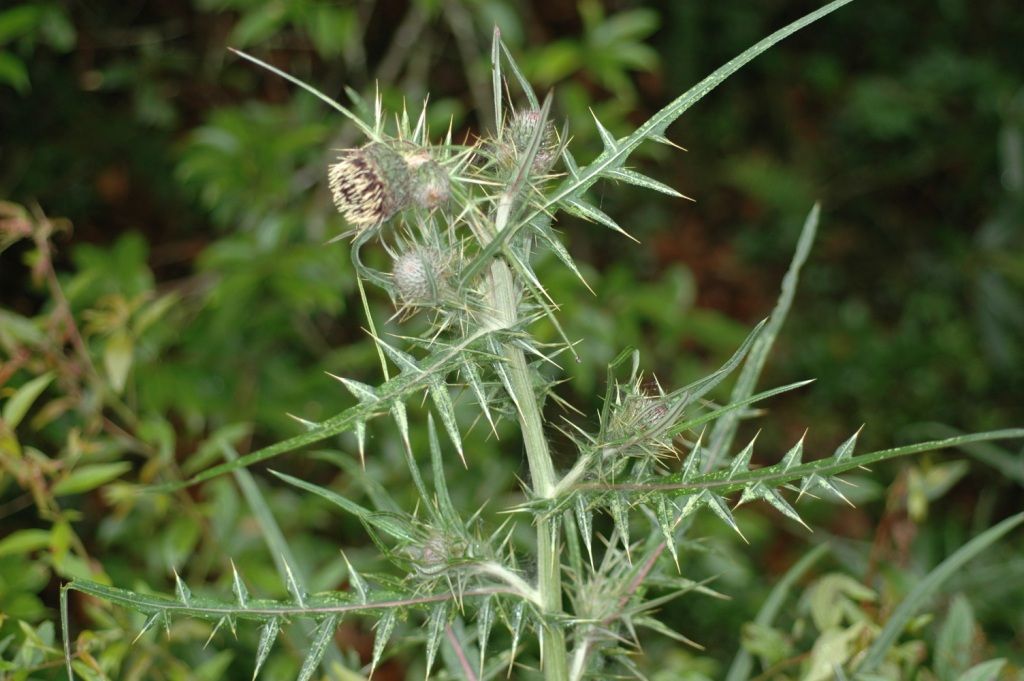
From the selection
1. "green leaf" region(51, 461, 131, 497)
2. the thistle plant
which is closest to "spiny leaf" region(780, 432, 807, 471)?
the thistle plant

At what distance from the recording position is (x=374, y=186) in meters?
0.86

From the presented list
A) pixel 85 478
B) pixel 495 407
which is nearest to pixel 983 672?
pixel 495 407

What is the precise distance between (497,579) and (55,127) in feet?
7.69

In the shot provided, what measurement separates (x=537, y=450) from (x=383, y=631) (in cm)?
22

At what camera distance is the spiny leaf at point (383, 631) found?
92cm

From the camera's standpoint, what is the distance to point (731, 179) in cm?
401

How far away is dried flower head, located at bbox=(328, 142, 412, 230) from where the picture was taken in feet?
2.81

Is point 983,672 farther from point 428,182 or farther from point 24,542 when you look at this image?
point 24,542

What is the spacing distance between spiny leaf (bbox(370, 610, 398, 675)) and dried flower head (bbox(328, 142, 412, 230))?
370 millimetres

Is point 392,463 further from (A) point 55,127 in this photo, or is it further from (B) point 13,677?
(A) point 55,127

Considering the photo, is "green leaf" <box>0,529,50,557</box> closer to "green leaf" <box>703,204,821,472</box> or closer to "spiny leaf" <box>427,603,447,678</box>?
"spiny leaf" <box>427,603,447,678</box>

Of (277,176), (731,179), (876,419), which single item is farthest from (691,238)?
(277,176)

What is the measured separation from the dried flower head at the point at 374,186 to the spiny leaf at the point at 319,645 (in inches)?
15.0

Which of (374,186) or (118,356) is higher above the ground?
(374,186)
